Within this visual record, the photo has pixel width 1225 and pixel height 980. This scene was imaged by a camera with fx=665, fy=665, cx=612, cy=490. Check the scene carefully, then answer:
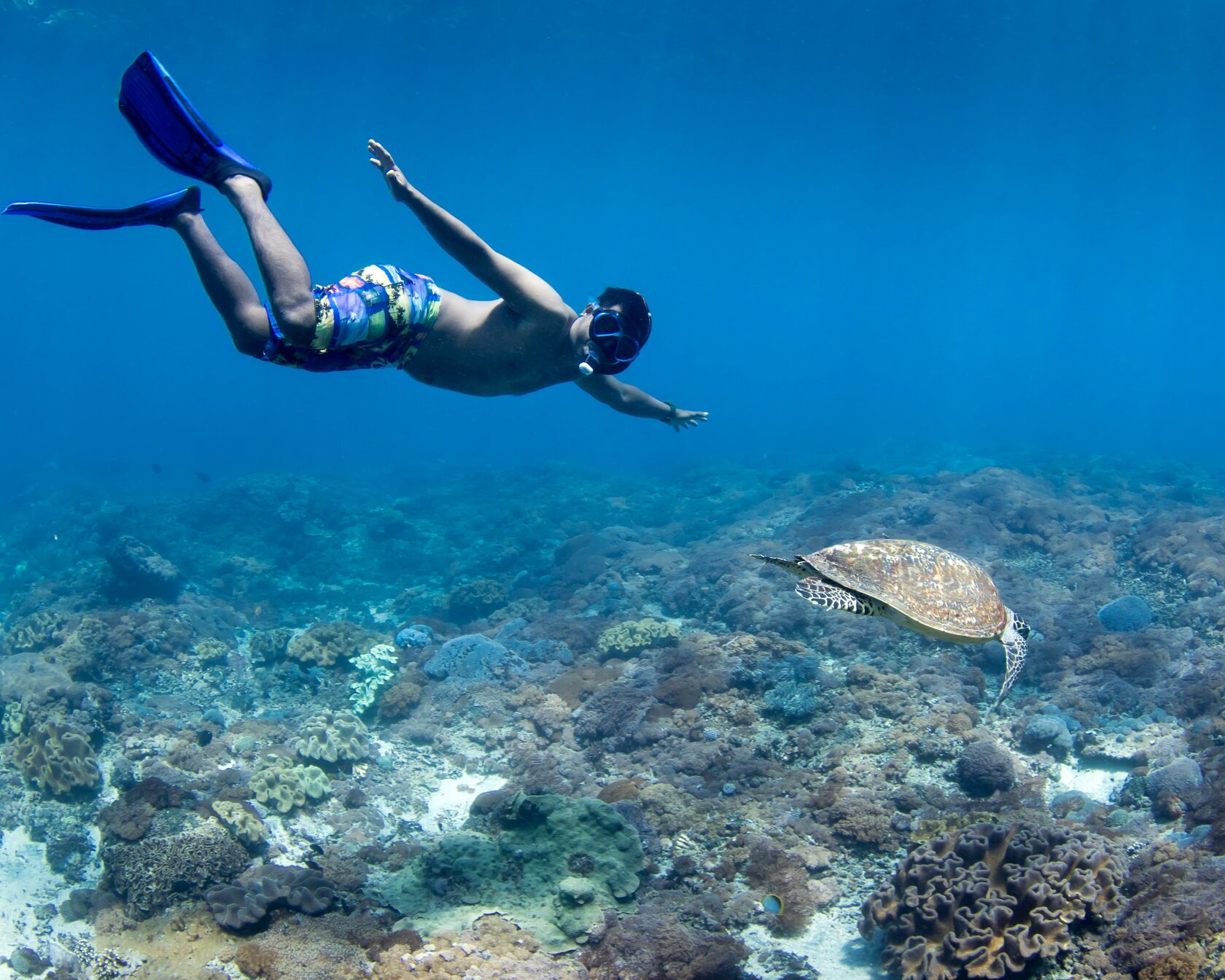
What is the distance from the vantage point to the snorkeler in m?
4.04

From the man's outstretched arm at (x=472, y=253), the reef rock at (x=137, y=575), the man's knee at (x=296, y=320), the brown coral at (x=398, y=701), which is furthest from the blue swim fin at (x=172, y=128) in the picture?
the reef rock at (x=137, y=575)

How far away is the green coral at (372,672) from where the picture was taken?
33.0 ft

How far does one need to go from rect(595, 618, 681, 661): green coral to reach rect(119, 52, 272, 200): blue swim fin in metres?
7.97

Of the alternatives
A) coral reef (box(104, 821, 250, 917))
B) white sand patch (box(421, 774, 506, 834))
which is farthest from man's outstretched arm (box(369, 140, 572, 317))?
white sand patch (box(421, 774, 506, 834))

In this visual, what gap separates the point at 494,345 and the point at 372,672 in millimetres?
7874

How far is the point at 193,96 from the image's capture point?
112 ft

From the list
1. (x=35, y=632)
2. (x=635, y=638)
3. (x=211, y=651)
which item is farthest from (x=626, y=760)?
(x=35, y=632)

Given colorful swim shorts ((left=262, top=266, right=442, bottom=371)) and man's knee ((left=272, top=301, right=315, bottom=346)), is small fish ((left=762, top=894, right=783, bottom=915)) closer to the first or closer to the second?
colorful swim shorts ((left=262, top=266, right=442, bottom=371))

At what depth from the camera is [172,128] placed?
424cm

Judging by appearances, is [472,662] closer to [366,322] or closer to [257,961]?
[257,961]

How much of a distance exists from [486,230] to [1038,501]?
69.1m

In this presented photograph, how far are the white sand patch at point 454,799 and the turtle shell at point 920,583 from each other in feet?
16.8

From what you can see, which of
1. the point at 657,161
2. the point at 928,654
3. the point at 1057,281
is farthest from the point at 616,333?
the point at 1057,281

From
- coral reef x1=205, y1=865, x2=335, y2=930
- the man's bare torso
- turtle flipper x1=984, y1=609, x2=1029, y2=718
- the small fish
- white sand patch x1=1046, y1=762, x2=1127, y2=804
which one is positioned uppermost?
the man's bare torso
